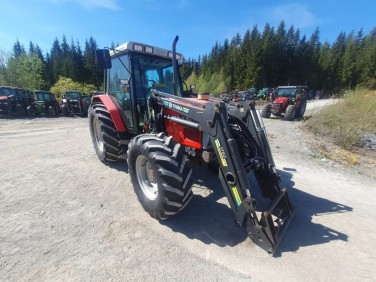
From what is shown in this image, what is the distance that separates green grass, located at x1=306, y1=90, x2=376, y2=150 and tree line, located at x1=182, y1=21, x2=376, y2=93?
32.3 meters

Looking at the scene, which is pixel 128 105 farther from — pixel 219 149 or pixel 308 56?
pixel 308 56

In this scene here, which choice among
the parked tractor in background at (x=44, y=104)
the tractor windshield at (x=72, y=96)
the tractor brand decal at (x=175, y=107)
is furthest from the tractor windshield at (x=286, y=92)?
the parked tractor in background at (x=44, y=104)

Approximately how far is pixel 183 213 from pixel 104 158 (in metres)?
2.45

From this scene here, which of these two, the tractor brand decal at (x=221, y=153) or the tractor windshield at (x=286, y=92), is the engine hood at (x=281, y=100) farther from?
the tractor brand decal at (x=221, y=153)

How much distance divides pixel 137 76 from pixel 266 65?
48931mm

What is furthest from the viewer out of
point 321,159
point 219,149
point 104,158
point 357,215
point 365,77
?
point 365,77

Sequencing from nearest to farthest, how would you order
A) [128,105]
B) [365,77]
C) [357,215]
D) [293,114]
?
[357,215] < [128,105] < [293,114] < [365,77]

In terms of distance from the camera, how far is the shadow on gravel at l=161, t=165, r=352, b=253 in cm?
290

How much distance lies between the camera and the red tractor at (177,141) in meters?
2.80

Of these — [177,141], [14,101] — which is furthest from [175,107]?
[14,101]

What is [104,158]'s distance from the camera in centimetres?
509

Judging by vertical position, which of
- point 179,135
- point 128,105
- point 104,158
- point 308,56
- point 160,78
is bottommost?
point 104,158

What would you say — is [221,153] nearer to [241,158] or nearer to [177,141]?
[241,158]

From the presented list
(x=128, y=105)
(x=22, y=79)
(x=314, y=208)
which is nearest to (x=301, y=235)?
(x=314, y=208)
